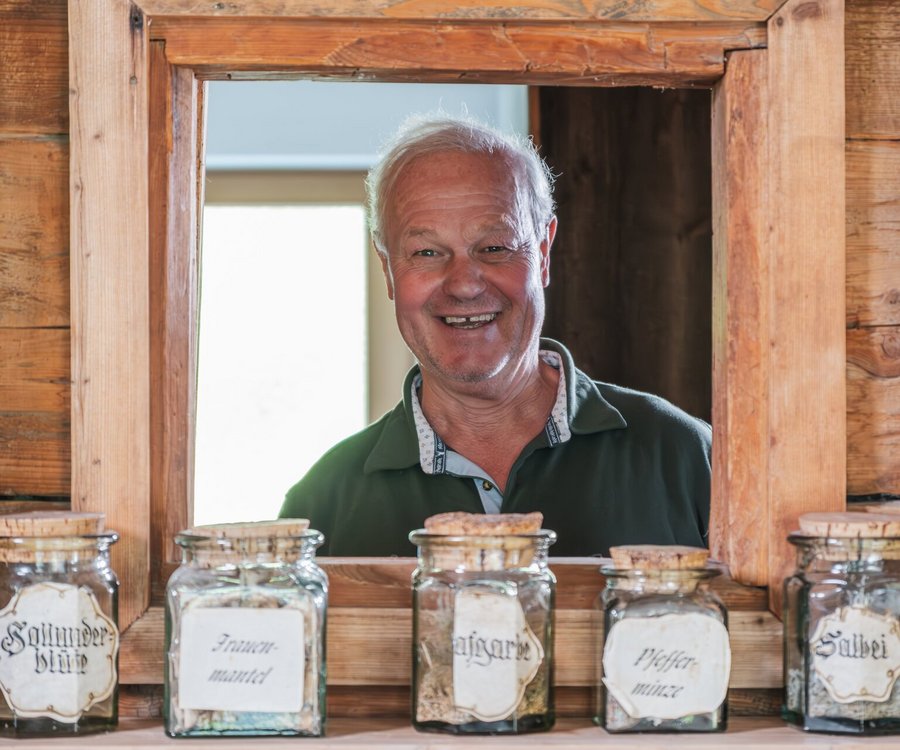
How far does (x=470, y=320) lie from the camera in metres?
1.37

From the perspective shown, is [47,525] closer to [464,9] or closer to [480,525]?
[480,525]

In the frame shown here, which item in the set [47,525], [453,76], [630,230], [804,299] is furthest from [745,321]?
[630,230]

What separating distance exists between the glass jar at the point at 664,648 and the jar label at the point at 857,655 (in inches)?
2.6

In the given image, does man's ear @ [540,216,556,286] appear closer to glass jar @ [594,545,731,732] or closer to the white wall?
glass jar @ [594,545,731,732]

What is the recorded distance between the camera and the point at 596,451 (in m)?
1.26

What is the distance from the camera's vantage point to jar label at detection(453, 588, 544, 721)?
80cm

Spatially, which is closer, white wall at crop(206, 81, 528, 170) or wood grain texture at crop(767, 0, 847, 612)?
wood grain texture at crop(767, 0, 847, 612)

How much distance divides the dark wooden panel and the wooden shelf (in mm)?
779

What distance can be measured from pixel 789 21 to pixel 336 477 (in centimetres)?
66

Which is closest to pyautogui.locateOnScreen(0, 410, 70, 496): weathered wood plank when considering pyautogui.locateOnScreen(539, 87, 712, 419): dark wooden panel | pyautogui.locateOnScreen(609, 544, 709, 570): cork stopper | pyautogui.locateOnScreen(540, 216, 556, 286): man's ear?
pyautogui.locateOnScreen(609, 544, 709, 570): cork stopper

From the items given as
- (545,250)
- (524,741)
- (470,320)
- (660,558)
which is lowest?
(524,741)

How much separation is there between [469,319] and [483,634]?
2.01 feet

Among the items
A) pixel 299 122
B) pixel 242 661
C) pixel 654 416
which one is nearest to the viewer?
pixel 242 661

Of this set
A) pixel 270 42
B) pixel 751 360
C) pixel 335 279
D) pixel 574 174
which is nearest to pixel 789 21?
pixel 751 360
